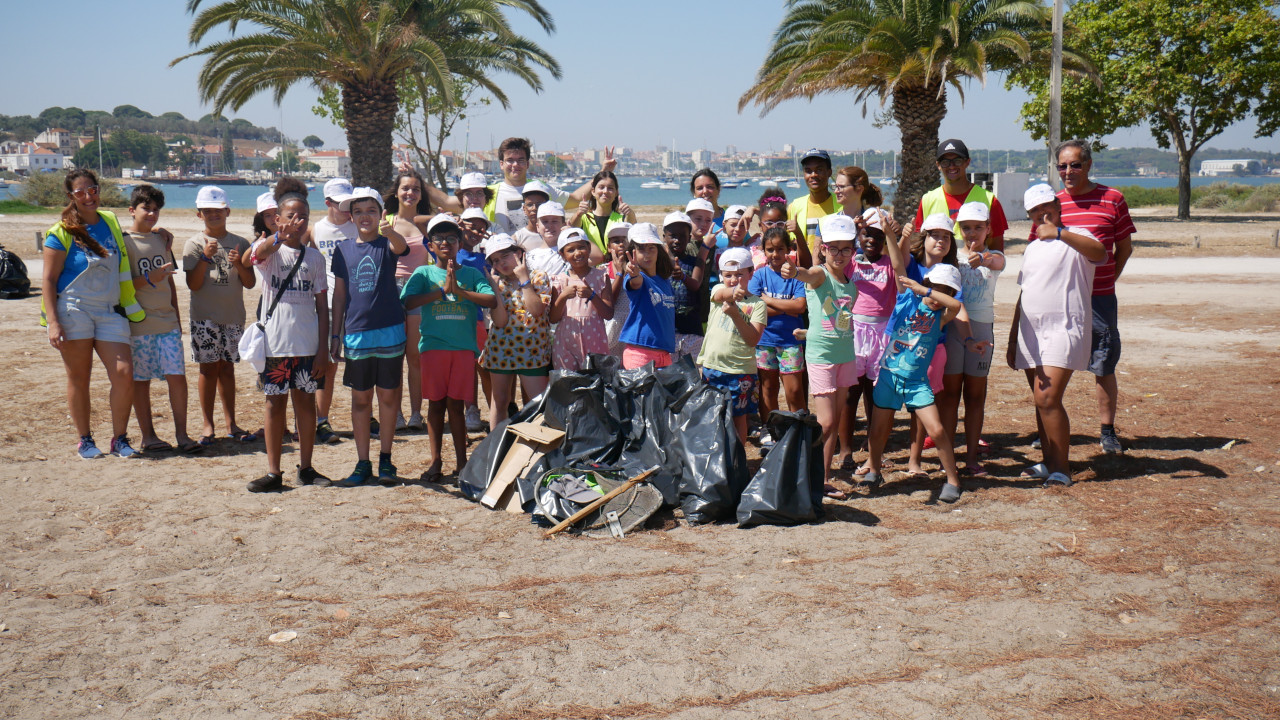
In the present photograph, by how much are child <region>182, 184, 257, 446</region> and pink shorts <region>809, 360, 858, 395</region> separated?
4.05 meters

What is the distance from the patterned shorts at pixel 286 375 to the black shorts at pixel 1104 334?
16.9ft

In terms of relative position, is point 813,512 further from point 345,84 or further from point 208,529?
point 345,84

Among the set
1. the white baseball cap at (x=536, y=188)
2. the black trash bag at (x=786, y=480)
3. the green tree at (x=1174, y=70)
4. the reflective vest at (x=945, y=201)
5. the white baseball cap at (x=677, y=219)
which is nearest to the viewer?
the black trash bag at (x=786, y=480)

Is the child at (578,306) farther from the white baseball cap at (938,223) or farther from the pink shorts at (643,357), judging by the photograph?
the white baseball cap at (938,223)

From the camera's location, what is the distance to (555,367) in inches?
247

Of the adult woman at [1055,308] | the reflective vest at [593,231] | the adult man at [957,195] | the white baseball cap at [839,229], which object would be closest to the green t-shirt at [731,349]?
the white baseball cap at [839,229]

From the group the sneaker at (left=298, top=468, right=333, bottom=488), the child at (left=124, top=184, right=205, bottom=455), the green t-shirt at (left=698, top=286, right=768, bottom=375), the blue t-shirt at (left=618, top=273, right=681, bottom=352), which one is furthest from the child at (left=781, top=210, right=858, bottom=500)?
the child at (left=124, top=184, right=205, bottom=455)

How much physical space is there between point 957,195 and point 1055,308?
1.13m

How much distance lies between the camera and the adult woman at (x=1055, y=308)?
5.62m

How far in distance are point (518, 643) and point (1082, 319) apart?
4003mm

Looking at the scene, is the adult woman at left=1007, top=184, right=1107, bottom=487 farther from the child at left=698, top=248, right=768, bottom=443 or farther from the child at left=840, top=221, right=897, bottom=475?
the child at left=698, top=248, right=768, bottom=443

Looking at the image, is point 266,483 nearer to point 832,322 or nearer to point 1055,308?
point 832,322

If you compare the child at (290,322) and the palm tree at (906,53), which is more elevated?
the palm tree at (906,53)

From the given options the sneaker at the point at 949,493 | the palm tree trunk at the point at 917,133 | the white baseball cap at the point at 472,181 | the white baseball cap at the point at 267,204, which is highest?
the palm tree trunk at the point at 917,133
